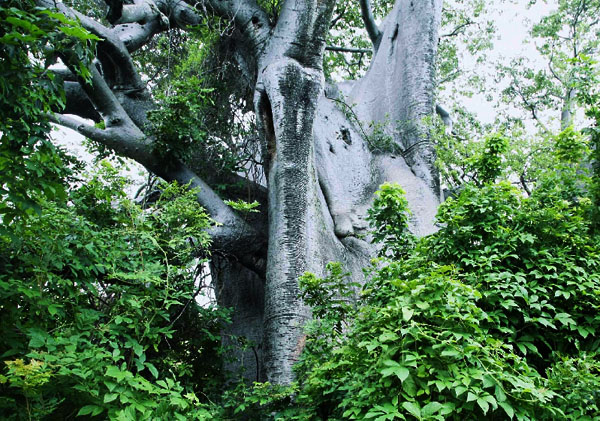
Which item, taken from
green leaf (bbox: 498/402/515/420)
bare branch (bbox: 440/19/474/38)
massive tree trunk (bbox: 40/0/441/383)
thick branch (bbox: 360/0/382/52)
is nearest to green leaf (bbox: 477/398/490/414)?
green leaf (bbox: 498/402/515/420)

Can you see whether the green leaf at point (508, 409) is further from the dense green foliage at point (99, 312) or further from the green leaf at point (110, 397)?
the green leaf at point (110, 397)

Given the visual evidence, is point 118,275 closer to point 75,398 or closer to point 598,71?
point 75,398

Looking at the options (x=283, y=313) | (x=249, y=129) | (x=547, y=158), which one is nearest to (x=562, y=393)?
(x=283, y=313)

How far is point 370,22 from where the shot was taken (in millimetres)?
8789

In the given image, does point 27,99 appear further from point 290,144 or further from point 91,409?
point 290,144

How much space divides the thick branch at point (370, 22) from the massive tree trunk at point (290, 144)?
0.02 metres

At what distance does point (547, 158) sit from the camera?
5492 millimetres

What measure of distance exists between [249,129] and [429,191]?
8.65 feet

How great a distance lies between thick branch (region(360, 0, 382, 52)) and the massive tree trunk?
0.08 feet

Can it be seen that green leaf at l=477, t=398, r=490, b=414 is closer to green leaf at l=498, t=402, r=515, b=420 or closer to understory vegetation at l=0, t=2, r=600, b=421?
understory vegetation at l=0, t=2, r=600, b=421

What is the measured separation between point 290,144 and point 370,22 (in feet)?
13.9

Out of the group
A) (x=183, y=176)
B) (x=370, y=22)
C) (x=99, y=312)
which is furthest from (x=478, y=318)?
(x=370, y=22)

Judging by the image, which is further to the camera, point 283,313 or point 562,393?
point 283,313

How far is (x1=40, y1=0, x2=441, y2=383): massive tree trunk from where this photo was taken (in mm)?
5355
